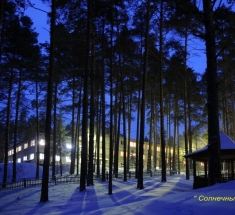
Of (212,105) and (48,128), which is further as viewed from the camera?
(48,128)

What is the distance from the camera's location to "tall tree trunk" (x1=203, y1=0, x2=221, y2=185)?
888 centimetres

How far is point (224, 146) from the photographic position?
54.1 feet

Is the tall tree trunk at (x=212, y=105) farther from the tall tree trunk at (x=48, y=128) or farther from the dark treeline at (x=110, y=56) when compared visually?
the tall tree trunk at (x=48, y=128)

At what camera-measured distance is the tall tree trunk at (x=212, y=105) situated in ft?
29.1

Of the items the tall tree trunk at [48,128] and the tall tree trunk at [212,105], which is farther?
the tall tree trunk at [48,128]

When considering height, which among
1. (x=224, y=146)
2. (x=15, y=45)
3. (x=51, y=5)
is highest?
(x=51, y=5)

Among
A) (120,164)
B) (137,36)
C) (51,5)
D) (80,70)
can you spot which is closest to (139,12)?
(137,36)

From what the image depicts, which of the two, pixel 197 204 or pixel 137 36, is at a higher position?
pixel 137 36

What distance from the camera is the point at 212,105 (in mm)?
9227

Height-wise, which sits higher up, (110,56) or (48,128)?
(110,56)

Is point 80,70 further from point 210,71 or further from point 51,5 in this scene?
point 210,71

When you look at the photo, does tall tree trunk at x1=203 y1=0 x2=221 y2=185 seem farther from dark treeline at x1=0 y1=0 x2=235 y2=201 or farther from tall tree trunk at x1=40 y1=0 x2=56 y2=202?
tall tree trunk at x1=40 y1=0 x2=56 y2=202

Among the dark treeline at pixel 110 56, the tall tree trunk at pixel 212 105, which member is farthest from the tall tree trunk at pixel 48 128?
the tall tree trunk at pixel 212 105

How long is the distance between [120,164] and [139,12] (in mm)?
42265
